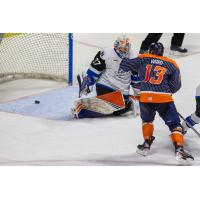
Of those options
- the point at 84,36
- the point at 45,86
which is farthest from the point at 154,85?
the point at 84,36

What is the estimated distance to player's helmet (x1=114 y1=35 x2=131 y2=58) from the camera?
5.43 metres

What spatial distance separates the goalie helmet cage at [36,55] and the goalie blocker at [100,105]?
47.3 inches

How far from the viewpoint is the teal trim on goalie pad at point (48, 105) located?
5.79 metres

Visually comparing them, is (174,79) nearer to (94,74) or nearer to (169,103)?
(169,103)

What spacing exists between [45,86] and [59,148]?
1.61 m

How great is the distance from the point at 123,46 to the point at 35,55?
2.03m

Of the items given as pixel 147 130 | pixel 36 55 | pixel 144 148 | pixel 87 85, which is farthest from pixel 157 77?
pixel 36 55

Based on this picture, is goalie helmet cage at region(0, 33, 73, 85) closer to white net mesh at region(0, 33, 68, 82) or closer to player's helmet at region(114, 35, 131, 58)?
white net mesh at region(0, 33, 68, 82)

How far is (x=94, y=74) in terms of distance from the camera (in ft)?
18.6

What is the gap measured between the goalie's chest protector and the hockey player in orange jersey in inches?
22.5

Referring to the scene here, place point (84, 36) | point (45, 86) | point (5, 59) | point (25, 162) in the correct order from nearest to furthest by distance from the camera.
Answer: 1. point (25, 162)
2. point (45, 86)
3. point (5, 59)
4. point (84, 36)

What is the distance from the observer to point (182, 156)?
4918 mm

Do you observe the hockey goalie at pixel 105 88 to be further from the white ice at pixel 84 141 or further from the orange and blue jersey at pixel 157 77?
the orange and blue jersey at pixel 157 77

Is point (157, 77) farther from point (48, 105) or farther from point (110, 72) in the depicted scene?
point (48, 105)
